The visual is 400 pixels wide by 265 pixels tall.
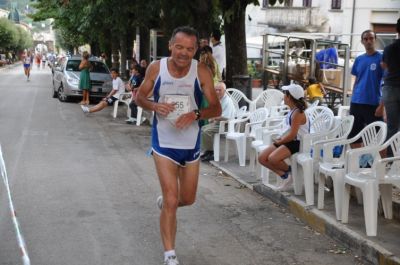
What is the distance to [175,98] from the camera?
4531 mm

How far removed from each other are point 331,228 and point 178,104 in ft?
7.09

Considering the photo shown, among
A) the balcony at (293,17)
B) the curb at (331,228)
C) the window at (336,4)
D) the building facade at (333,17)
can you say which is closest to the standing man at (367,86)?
the curb at (331,228)

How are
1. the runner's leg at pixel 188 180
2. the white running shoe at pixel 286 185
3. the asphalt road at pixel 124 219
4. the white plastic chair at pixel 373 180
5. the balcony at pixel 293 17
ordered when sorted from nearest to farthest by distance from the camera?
the runner's leg at pixel 188 180, the asphalt road at pixel 124 219, the white plastic chair at pixel 373 180, the white running shoe at pixel 286 185, the balcony at pixel 293 17

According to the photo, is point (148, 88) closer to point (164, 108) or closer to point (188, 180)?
point (164, 108)

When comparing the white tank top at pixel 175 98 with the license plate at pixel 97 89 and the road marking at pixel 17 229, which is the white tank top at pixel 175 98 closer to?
the road marking at pixel 17 229

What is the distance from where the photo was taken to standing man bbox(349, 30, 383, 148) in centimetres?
761

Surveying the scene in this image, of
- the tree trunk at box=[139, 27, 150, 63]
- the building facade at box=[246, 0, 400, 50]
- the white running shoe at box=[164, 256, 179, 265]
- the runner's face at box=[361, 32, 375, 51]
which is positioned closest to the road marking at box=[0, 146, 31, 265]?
the white running shoe at box=[164, 256, 179, 265]

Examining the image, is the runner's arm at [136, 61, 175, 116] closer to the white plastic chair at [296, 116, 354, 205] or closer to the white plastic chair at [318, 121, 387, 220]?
the white plastic chair at [318, 121, 387, 220]

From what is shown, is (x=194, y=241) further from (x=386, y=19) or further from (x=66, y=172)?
(x=386, y=19)

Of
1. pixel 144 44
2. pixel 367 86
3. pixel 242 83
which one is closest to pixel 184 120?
pixel 367 86

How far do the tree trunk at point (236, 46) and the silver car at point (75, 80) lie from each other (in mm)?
9297

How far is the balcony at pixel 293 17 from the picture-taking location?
34.7 m

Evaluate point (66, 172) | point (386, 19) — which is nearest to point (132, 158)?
point (66, 172)

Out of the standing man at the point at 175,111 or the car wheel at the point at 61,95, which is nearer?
the standing man at the point at 175,111
